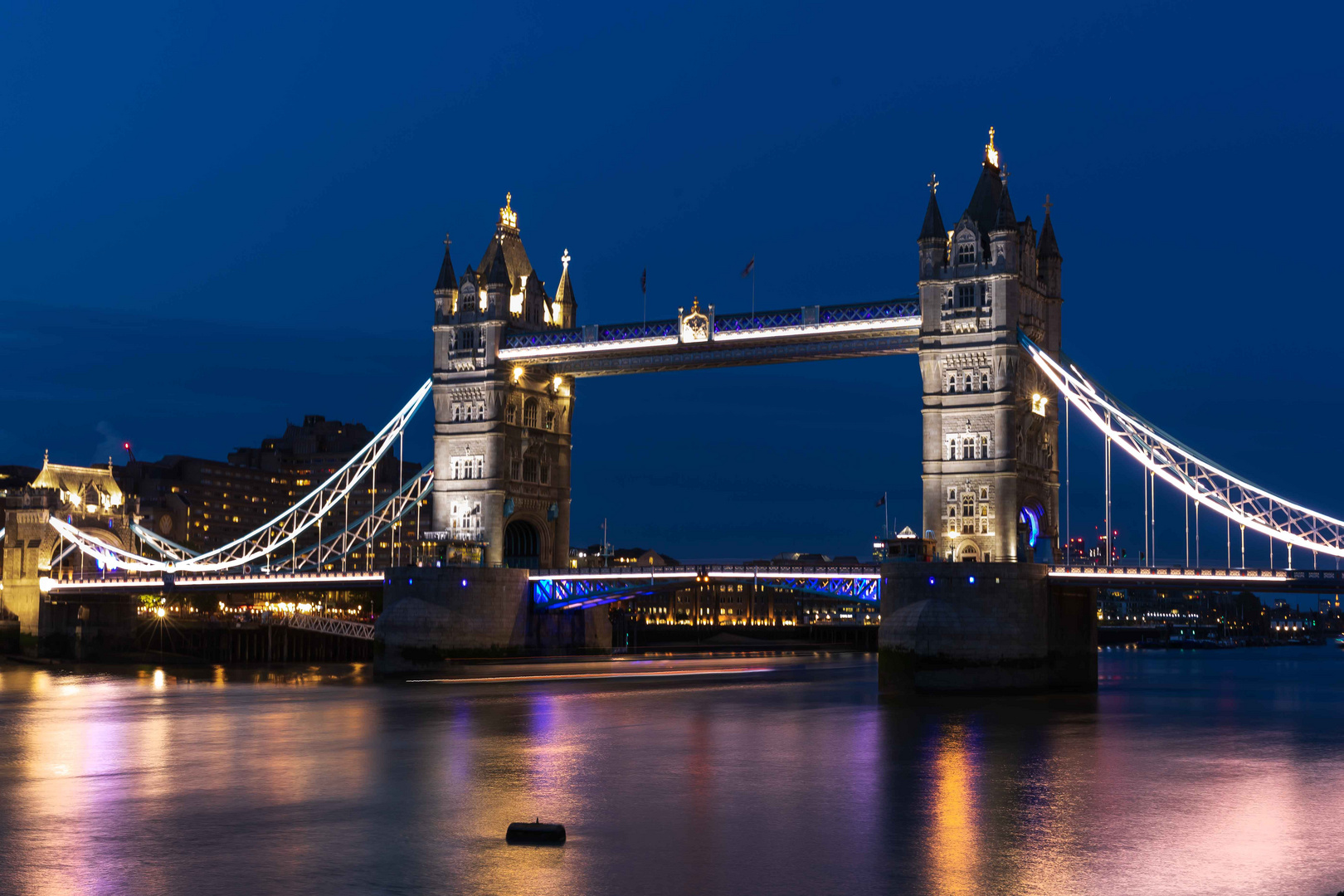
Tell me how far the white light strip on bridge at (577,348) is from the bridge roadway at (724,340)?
41 millimetres

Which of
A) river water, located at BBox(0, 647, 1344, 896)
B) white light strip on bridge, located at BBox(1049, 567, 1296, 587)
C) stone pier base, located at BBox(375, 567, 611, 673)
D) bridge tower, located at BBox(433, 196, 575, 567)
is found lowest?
river water, located at BBox(0, 647, 1344, 896)

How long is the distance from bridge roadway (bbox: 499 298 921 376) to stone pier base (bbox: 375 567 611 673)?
11565 millimetres

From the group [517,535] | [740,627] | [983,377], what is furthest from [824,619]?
[983,377]

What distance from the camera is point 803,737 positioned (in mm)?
44094

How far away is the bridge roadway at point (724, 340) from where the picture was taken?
67750mm

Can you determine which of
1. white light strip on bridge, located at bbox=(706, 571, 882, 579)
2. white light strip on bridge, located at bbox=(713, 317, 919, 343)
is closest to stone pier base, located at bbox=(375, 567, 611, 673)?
white light strip on bridge, located at bbox=(706, 571, 882, 579)

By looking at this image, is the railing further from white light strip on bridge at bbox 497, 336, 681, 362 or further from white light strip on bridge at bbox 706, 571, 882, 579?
white light strip on bridge at bbox 706, 571, 882, 579

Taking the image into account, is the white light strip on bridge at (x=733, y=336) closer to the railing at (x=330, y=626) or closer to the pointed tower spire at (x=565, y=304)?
the pointed tower spire at (x=565, y=304)

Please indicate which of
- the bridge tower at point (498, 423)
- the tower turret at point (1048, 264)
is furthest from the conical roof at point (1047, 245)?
the bridge tower at point (498, 423)

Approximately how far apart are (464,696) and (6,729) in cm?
1742

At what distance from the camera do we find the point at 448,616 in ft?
243

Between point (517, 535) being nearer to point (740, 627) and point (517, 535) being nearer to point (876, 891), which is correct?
point (876, 891)

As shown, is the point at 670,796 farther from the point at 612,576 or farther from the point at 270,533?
the point at 270,533

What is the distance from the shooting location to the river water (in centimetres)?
2297
